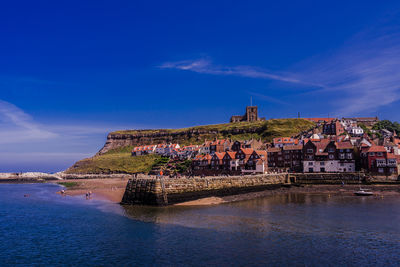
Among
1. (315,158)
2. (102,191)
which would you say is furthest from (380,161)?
(102,191)

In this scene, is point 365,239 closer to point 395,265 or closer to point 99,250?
point 395,265

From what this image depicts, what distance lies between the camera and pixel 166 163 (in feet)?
420

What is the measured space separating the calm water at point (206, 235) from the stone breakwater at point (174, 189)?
2.98 meters

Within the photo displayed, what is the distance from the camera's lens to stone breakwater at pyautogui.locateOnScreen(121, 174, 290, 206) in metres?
48.7

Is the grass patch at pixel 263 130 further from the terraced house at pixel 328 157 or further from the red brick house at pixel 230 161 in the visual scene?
the terraced house at pixel 328 157

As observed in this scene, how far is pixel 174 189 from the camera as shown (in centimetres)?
5031

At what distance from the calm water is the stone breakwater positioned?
9.79 ft

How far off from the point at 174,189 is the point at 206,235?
19725mm

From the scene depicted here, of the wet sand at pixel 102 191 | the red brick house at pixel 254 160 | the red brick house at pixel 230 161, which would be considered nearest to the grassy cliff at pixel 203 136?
the wet sand at pixel 102 191

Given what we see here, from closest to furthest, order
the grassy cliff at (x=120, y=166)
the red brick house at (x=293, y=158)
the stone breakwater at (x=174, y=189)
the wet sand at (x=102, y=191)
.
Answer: the stone breakwater at (x=174, y=189)
the wet sand at (x=102, y=191)
the red brick house at (x=293, y=158)
the grassy cliff at (x=120, y=166)

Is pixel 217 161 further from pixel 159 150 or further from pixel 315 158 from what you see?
pixel 159 150

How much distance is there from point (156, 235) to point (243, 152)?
63.4 m

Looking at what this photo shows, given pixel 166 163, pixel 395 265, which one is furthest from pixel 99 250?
pixel 166 163

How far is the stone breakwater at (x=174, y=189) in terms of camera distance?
4866cm
